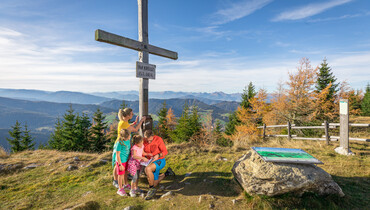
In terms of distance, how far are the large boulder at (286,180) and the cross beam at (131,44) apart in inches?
167

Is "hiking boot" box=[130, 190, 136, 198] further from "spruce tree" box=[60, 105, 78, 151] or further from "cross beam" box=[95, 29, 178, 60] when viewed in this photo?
"spruce tree" box=[60, 105, 78, 151]

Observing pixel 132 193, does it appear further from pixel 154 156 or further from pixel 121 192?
pixel 154 156

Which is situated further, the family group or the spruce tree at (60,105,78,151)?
the spruce tree at (60,105,78,151)

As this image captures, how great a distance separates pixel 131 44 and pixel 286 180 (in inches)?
198

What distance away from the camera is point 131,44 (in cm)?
481

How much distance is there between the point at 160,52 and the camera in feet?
18.4

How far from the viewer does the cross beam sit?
161 inches

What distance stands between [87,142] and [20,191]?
19.1 m

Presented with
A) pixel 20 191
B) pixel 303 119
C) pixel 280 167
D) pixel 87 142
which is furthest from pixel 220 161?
pixel 87 142

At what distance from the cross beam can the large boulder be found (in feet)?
13.9

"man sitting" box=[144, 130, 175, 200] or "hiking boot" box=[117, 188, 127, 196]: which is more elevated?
"man sitting" box=[144, 130, 175, 200]

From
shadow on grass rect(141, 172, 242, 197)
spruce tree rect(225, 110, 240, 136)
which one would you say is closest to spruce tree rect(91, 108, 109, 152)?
spruce tree rect(225, 110, 240, 136)

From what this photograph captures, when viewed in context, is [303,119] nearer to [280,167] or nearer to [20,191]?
[280,167]

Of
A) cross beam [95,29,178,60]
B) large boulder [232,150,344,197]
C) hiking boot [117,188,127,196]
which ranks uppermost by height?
cross beam [95,29,178,60]
